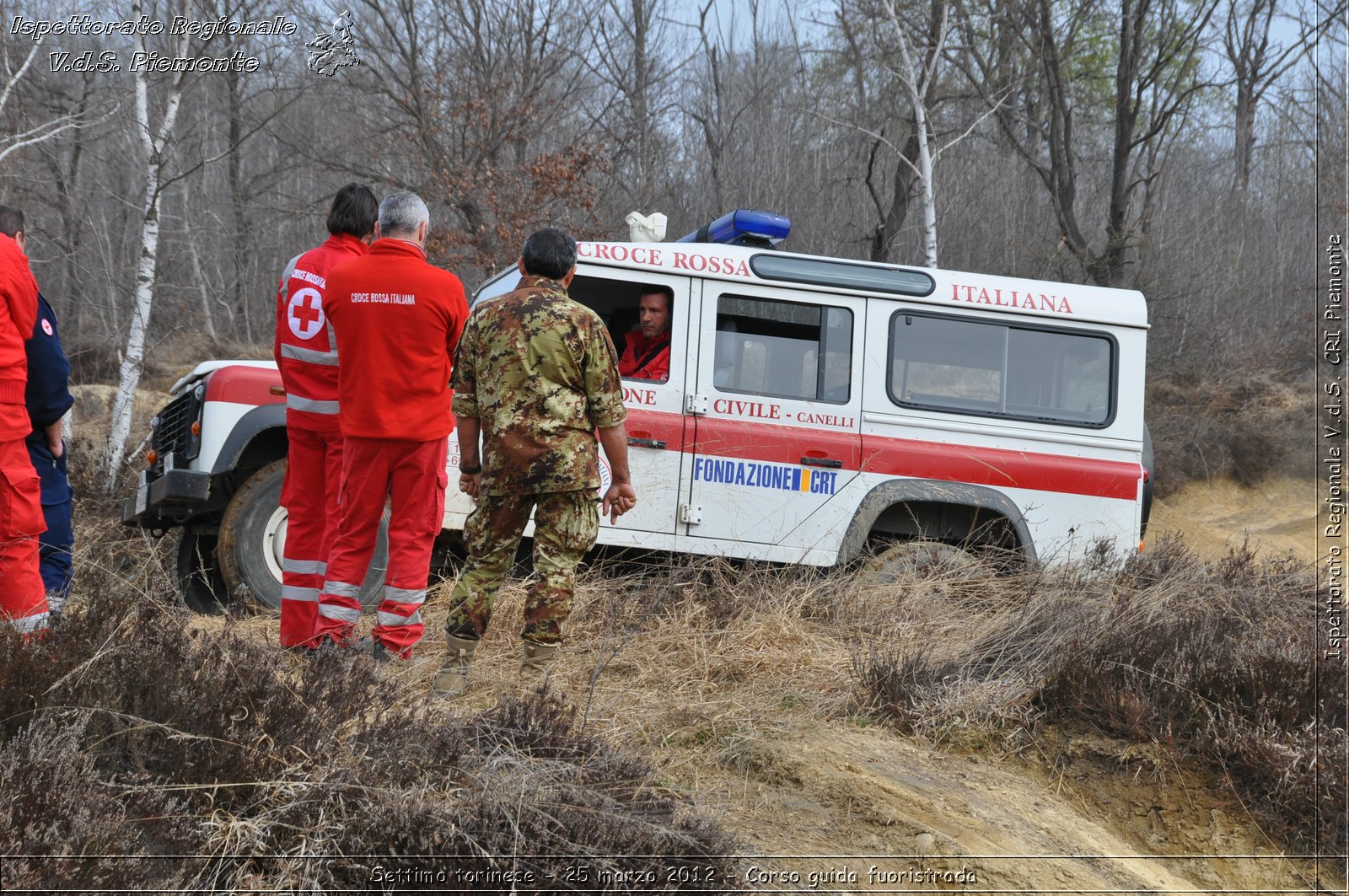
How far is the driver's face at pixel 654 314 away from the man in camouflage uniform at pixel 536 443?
5.47 ft

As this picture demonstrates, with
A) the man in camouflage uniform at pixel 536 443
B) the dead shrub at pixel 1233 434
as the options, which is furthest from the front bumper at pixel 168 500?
the dead shrub at pixel 1233 434

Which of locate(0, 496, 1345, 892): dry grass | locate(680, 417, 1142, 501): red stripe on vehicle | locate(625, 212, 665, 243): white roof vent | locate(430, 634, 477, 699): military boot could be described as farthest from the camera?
locate(625, 212, 665, 243): white roof vent

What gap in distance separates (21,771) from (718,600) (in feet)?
11.2

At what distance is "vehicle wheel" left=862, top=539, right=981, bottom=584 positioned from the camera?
5723 millimetres

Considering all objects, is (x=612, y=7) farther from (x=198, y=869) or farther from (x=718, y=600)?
(x=198, y=869)

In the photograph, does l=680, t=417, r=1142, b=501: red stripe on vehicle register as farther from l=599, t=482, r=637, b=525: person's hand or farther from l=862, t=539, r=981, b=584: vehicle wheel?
l=599, t=482, r=637, b=525: person's hand

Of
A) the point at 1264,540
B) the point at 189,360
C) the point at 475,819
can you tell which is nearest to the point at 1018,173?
the point at 1264,540

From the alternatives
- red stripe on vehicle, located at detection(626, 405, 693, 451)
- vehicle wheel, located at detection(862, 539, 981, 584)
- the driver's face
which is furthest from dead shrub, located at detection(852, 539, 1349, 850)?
the driver's face

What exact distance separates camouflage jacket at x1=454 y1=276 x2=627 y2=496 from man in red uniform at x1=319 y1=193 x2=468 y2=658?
0.73ft

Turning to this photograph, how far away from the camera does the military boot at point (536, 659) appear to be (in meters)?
3.97

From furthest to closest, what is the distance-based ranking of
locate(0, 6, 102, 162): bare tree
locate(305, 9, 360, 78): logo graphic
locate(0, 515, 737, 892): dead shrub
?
1. locate(305, 9, 360, 78): logo graphic
2. locate(0, 6, 102, 162): bare tree
3. locate(0, 515, 737, 892): dead shrub

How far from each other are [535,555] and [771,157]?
16.3 metres

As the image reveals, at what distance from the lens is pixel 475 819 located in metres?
2.50

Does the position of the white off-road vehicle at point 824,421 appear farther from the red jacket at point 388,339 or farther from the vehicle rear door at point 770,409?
the red jacket at point 388,339
